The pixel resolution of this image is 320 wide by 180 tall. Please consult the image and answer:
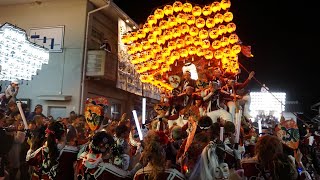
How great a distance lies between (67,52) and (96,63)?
166cm

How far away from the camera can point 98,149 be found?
15.8 feet

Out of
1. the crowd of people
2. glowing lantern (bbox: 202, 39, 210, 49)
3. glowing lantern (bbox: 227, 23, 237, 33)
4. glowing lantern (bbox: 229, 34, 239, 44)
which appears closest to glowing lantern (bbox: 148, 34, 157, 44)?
glowing lantern (bbox: 202, 39, 210, 49)

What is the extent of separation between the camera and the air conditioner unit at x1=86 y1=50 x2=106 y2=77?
16734 millimetres

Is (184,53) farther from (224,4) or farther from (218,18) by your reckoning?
(224,4)

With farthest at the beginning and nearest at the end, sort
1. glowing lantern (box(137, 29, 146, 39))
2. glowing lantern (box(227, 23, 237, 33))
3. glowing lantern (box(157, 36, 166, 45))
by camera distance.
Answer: glowing lantern (box(137, 29, 146, 39)) < glowing lantern (box(157, 36, 166, 45)) < glowing lantern (box(227, 23, 237, 33))

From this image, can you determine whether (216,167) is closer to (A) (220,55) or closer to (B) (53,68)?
(A) (220,55)

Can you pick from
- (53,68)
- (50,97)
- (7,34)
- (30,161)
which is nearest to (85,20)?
(53,68)

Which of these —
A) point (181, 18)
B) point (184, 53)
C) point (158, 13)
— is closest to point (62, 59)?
point (158, 13)

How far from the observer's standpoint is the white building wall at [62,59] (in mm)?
16781

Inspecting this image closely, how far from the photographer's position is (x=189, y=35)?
53.2 ft

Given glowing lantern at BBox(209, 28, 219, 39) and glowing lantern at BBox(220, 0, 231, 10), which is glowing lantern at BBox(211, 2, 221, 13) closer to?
glowing lantern at BBox(220, 0, 231, 10)

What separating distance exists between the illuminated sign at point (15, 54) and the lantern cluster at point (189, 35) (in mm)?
7643

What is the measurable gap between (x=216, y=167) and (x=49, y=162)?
2720mm

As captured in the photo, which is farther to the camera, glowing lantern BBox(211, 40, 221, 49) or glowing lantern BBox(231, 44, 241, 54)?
glowing lantern BBox(211, 40, 221, 49)
